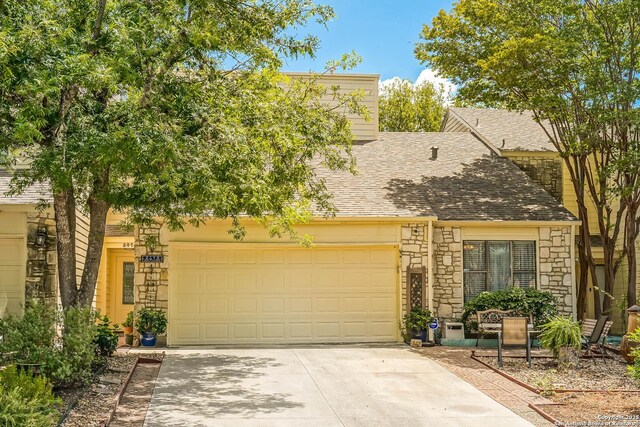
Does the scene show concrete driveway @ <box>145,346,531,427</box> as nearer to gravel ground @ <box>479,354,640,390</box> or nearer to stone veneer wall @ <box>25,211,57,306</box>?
gravel ground @ <box>479,354,640,390</box>

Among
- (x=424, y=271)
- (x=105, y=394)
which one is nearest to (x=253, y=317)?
(x=424, y=271)

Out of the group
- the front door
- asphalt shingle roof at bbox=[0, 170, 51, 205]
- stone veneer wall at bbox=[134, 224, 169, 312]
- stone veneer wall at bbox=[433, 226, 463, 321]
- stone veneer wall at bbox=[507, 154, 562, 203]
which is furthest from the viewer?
the front door

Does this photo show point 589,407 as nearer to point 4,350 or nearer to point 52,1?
point 4,350

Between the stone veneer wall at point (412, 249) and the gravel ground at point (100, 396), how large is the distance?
20.8 feet

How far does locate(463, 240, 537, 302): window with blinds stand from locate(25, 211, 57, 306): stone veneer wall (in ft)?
30.4

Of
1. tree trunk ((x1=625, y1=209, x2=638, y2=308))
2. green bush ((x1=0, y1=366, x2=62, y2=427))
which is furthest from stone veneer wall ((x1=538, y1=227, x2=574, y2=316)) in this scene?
green bush ((x1=0, y1=366, x2=62, y2=427))

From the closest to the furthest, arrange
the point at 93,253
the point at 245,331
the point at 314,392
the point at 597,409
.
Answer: the point at 597,409, the point at 314,392, the point at 93,253, the point at 245,331

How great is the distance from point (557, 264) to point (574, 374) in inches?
200

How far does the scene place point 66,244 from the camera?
1129 centimetres

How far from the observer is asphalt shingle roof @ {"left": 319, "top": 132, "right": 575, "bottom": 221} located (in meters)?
17.1

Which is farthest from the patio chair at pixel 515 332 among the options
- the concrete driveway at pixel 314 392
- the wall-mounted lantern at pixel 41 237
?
the wall-mounted lantern at pixel 41 237

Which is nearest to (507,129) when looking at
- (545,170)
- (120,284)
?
(545,170)

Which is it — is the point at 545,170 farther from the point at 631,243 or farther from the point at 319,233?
the point at 319,233

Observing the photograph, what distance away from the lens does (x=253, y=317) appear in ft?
54.0
